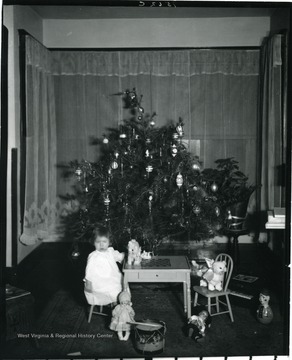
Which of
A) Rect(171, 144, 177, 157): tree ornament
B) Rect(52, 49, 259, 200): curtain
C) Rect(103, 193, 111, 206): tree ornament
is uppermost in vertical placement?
Rect(52, 49, 259, 200): curtain

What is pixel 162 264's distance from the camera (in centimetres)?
363

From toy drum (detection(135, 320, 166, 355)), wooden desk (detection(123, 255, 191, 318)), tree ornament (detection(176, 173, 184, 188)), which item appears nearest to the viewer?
toy drum (detection(135, 320, 166, 355))

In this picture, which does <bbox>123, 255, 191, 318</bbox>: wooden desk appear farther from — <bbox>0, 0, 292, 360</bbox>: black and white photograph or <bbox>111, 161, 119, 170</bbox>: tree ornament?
<bbox>111, 161, 119, 170</bbox>: tree ornament

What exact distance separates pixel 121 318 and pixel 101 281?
0.43m

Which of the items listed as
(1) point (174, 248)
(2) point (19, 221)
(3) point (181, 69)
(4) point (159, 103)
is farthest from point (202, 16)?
(2) point (19, 221)

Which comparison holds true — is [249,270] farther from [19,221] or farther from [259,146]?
[19,221]

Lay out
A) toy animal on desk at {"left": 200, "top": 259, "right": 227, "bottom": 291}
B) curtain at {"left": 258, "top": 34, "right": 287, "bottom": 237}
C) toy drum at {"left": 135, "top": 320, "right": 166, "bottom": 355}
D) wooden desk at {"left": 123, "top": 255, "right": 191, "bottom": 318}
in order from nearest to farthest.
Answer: toy drum at {"left": 135, "top": 320, "right": 166, "bottom": 355}, wooden desk at {"left": 123, "top": 255, "right": 191, "bottom": 318}, toy animal on desk at {"left": 200, "top": 259, "right": 227, "bottom": 291}, curtain at {"left": 258, "top": 34, "right": 287, "bottom": 237}

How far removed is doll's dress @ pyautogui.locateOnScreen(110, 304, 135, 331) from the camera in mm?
3219

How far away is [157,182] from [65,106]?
2.41 meters

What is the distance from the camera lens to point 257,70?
18.3 ft

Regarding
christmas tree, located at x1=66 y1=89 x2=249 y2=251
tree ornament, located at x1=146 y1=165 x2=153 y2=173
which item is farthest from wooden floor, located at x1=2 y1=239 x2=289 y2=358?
tree ornament, located at x1=146 y1=165 x2=153 y2=173

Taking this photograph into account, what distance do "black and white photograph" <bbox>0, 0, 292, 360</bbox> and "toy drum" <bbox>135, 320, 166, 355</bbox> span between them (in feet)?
0.04

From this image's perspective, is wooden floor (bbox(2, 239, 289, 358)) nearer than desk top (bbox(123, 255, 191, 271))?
Yes

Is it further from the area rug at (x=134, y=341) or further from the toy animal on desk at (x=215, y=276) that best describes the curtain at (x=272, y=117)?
the area rug at (x=134, y=341)
